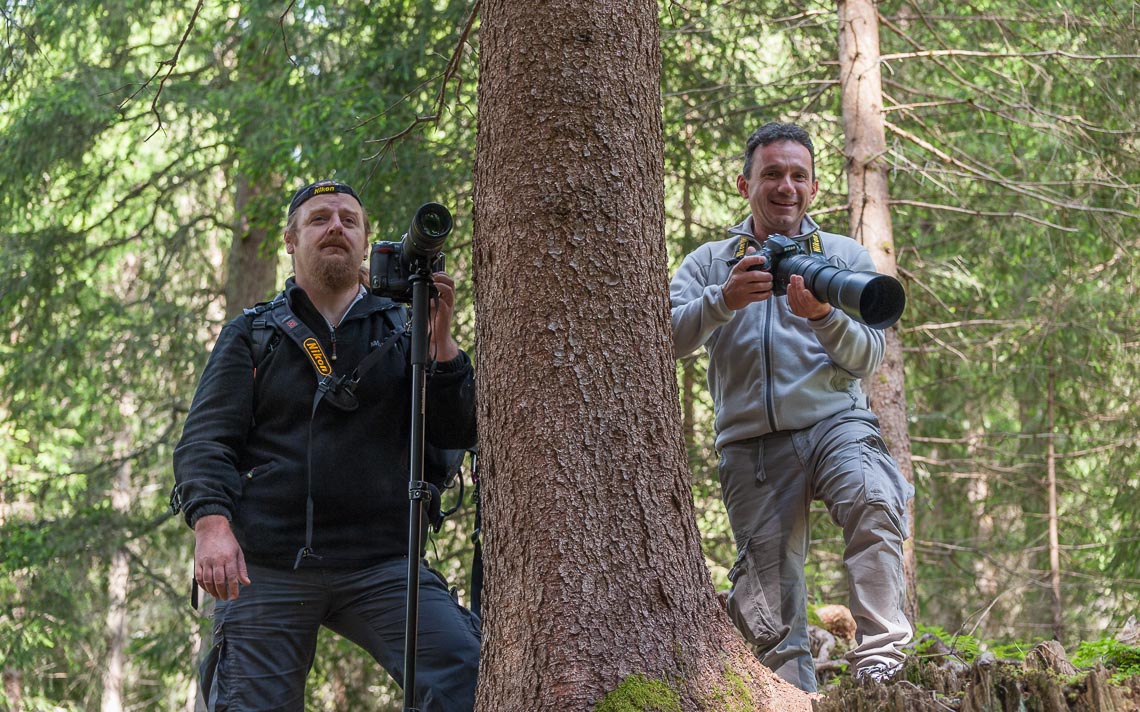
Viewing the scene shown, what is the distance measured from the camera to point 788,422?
3.65 meters

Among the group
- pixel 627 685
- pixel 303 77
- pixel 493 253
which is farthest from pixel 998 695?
pixel 303 77

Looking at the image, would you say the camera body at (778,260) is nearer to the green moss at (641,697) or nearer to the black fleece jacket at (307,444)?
the black fleece jacket at (307,444)

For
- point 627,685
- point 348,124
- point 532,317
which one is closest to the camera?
point 627,685

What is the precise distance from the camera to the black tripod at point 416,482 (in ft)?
9.18

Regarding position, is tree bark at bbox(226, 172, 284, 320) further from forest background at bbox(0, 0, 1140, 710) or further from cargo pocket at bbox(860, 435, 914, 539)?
cargo pocket at bbox(860, 435, 914, 539)

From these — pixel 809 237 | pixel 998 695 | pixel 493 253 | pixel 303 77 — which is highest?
pixel 303 77

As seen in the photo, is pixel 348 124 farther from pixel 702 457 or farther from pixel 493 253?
pixel 493 253

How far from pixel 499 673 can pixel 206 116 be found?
951cm

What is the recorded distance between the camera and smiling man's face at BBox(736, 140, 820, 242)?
3.84 meters

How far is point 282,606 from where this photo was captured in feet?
10.9

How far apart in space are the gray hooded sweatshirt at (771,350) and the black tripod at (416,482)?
0.93 metres

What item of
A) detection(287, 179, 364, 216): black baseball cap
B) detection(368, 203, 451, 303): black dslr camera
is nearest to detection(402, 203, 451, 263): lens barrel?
detection(368, 203, 451, 303): black dslr camera

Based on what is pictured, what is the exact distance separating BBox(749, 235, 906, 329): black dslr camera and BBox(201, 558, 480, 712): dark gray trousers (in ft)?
4.97

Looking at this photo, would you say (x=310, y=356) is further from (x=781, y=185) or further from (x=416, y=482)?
(x=781, y=185)
